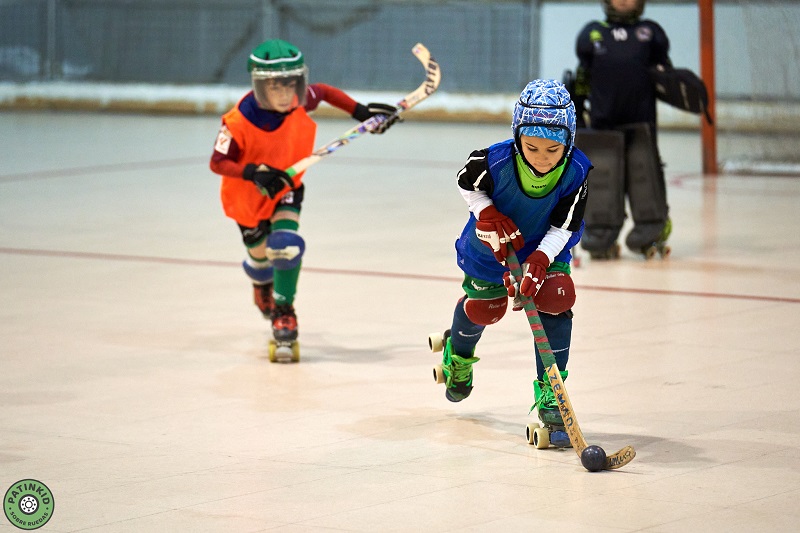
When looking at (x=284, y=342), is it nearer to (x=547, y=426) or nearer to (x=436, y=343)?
(x=436, y=343)

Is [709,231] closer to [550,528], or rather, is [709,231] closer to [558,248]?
[558,248]

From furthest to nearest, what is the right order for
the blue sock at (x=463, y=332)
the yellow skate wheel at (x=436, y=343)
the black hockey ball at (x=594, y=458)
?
the yellow skate wheel at (x=436, y=343) → the blue sock at (x=463, y=332) → the black hockey ball at (x=594, y=458)

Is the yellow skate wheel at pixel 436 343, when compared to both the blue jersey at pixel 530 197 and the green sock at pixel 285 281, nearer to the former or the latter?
the blue jersey at pixel 530 197

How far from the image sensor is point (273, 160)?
5855 millimetres

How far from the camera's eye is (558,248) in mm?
4230

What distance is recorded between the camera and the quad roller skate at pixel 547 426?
4.21 meters

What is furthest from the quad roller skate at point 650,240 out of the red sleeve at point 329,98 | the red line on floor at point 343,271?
the red sleeve at point 329,98

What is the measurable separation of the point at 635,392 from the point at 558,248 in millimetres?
916

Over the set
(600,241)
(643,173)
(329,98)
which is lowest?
(600,241)

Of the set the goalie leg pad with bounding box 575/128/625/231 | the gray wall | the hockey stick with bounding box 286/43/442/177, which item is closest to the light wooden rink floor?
the goalie leg pad with bounding box 575/128/625/231

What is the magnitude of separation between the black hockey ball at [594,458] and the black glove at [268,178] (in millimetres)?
2041

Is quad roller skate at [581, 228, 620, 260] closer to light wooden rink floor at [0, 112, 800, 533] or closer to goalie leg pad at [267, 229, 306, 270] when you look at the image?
light wooden rink floor at [0, 112, 800, 533]

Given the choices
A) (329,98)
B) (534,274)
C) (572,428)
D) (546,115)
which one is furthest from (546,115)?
(329,98)

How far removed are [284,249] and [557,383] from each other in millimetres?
1848
